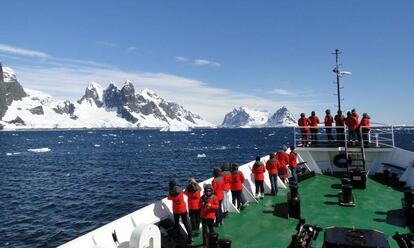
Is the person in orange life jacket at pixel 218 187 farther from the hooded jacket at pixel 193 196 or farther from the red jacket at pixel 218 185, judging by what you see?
the hooded jacket at pixel 193 196

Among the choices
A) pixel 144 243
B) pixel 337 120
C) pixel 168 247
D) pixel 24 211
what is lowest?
pixel 24 211

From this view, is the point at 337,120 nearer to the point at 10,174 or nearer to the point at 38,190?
the point at 38,190

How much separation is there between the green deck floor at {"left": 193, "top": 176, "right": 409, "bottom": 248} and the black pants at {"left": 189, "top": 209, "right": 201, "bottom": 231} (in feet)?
1.83

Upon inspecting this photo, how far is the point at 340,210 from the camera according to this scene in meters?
14.1

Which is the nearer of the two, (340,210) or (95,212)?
(340,210)

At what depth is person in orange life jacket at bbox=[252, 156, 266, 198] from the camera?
15.2 m

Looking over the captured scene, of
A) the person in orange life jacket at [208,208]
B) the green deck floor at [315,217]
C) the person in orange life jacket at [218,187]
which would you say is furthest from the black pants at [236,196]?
the person in orange life jacket at [208,208]

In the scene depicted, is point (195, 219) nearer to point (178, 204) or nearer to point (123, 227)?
point (178, 204)

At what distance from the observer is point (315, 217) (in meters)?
13.3

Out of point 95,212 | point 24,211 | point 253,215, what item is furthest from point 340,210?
point 24,211

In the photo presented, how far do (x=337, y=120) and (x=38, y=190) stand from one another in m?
38.0

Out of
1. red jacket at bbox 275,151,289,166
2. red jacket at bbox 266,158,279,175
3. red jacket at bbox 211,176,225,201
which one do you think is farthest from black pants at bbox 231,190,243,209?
red jacket at bbox 275,151,289,166

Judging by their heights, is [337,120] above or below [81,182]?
above

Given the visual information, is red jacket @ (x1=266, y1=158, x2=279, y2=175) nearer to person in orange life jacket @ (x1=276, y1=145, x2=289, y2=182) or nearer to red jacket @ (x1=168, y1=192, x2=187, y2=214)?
person in orange life jacket @ (x1=276, y1=145, x2=289, y2=182)
